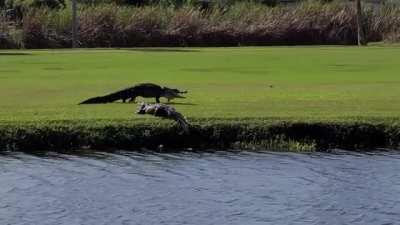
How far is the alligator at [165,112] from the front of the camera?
18.6 metres

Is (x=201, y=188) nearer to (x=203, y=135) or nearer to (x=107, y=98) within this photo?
(x=203, y=135)

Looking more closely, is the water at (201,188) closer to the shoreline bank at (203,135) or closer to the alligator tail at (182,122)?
the shoreline bank at (203,135)

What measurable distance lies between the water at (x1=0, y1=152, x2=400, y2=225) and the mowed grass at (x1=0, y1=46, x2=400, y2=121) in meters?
2.53

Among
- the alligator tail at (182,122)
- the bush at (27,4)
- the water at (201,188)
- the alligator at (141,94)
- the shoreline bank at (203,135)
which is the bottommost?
the water at (201,188)

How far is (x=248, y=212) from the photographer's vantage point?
1282 centimetres

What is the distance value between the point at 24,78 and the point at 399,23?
44.9 metres

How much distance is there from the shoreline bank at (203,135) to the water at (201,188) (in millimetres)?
701

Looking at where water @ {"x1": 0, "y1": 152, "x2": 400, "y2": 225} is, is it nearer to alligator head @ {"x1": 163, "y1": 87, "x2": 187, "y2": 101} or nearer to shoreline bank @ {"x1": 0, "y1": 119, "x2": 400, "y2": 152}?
shoreline bank @ {"x1": 0, "y1": 119, "x2": 400, "y2": 152}

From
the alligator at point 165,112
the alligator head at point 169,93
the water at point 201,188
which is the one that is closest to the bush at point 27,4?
the alligator head at point 169,93

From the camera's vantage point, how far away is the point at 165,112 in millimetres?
19281

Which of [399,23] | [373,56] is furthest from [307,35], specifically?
[373,56]

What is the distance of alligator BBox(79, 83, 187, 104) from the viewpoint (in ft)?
70.7

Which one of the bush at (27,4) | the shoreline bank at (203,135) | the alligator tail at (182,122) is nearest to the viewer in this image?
the shoreline bank at (203,135)

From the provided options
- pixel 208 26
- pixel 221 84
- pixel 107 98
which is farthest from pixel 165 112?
pixel 208 26
